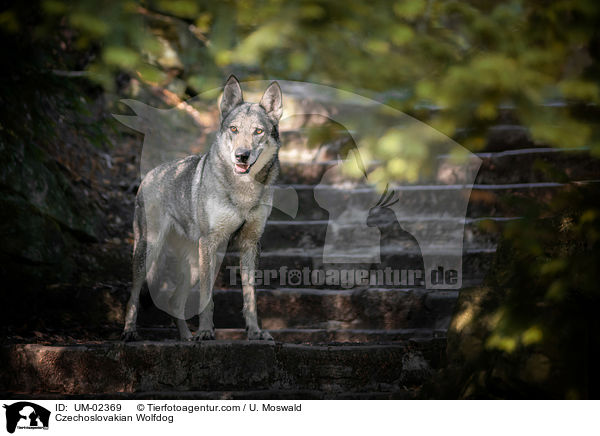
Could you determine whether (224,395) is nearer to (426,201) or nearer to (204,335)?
(204,335)

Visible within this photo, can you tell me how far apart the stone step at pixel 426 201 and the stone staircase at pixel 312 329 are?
17mm

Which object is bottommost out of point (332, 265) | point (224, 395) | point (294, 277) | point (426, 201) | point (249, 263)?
point (224, 395)

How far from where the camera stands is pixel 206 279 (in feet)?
13.0

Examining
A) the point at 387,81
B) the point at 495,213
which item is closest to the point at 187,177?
the point at 387,81

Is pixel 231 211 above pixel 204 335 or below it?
above

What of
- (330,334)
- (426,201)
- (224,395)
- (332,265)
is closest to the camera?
(224,395)

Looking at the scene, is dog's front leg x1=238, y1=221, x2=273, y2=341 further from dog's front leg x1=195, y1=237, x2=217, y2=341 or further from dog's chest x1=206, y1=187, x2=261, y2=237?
dog's front leg x1=195, y1=237, x2=217, y2=341

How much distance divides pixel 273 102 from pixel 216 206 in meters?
0.88

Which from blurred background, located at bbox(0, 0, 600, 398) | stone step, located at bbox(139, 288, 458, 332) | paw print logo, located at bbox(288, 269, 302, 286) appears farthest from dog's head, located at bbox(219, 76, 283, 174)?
paw print logo, located at bbox(288, 269, 302, 286)

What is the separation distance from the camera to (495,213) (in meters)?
5.59

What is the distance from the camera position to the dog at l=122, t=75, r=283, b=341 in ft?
12.4
